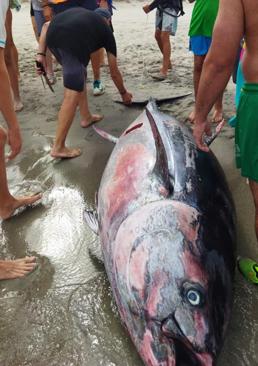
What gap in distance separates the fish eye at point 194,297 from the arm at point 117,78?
322 cm

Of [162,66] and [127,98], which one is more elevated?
[127,98]

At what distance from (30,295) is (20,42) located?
7744mm

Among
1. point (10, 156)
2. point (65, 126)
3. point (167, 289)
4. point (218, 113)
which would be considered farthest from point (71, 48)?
point (167, 289)

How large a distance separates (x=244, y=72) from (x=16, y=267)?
A: 1.79 m

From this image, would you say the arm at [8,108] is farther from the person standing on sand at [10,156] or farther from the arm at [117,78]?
the arm at [117,78]

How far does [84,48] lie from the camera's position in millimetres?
4109

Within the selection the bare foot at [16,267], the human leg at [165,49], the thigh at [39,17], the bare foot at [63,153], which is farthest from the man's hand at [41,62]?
the bare foot at [16,267]

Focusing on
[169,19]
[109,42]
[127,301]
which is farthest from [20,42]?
[127,301]

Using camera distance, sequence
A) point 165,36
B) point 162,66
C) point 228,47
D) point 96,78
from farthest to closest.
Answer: point 162,66, point 165,36, point 96,78, point 228,47

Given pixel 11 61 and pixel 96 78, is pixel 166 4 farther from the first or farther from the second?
pixel 11 61

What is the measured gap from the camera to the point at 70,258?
2830 millimetres

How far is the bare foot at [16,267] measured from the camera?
269cm

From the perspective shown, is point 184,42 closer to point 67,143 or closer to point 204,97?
point 67,143

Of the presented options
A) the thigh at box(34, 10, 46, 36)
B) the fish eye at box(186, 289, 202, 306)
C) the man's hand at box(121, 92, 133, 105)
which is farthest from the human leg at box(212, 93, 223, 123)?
the thigh at box(34, 10, 46, 36)
